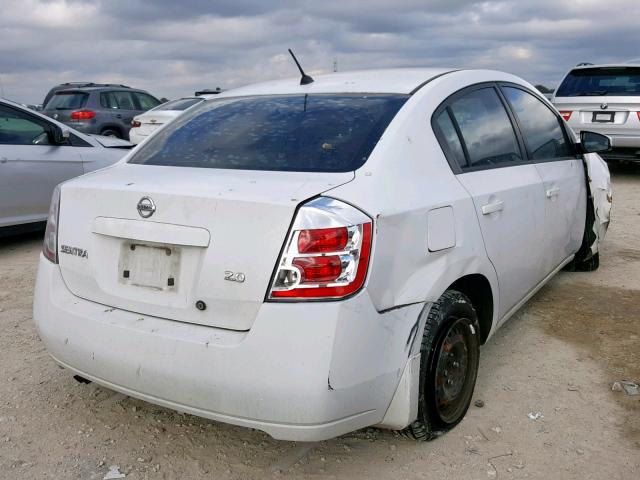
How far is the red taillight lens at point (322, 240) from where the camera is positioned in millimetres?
2172

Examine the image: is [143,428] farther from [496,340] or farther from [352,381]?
[496,340]

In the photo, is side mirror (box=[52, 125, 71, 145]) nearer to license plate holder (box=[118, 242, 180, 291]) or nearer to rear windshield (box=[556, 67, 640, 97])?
license plate holder (box=[118, 242, 180, 291])

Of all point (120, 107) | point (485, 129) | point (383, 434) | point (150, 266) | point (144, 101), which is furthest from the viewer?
point (144, 101)

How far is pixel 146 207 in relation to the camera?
2.41 metres

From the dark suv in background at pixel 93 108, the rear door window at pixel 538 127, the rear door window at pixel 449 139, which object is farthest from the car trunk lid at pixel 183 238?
the dark suv in background at pixel 93 108

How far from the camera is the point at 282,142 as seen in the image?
277cm

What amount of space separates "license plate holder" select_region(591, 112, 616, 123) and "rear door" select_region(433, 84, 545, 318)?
688cm

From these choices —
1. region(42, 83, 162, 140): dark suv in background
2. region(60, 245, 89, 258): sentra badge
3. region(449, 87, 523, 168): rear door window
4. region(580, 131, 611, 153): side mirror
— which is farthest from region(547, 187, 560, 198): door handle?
region(42, 83, 162, 140): dark suv in background

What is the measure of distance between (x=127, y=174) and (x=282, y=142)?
0.68 m

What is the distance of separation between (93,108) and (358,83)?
1189cm

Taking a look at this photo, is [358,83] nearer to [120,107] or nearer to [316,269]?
[316,269]

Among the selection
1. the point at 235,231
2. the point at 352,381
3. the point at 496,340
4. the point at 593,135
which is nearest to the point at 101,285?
the point at 235,231

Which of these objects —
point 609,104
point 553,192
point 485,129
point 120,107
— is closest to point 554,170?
point 553,192

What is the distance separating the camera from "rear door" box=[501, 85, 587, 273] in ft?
12.3
